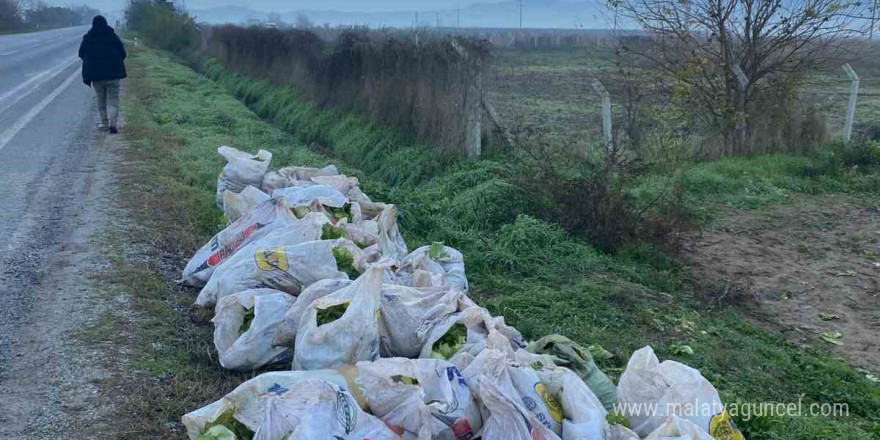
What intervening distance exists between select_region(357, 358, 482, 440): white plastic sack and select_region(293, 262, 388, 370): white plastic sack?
34 centimetres

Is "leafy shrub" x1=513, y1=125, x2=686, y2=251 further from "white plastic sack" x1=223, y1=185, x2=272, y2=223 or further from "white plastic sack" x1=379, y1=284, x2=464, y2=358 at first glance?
"white plastic sack" x1=379, y1=284, x2=464, y2=358

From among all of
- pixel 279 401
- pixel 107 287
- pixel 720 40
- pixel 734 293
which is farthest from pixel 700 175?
pixel 279 401

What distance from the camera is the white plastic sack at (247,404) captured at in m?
2.94

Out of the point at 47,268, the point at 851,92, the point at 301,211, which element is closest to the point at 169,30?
the point at 851,92

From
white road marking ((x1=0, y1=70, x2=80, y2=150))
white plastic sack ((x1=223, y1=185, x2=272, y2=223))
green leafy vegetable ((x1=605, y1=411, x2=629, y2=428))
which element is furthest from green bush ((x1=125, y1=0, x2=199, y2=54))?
green leafy vegetable ((x1=605, y1=411, x2=629, y2=428))

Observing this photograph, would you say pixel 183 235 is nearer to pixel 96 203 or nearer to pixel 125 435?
pixel 96 203

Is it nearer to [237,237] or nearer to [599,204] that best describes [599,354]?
[237,237]

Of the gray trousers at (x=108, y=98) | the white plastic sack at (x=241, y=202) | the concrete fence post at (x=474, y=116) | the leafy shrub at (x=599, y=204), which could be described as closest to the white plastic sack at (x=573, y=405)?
the white plastic sack at (x=241, y=202)

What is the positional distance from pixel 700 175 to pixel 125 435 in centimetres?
791

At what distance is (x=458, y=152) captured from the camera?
9.31 meters

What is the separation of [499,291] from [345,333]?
2.42 metres

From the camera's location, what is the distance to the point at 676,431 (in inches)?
106

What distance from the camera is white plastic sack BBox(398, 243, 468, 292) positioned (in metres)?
4.46

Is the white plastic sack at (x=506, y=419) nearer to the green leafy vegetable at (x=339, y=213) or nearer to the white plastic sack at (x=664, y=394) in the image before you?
the white plastic sack at (x=664, y=394)
